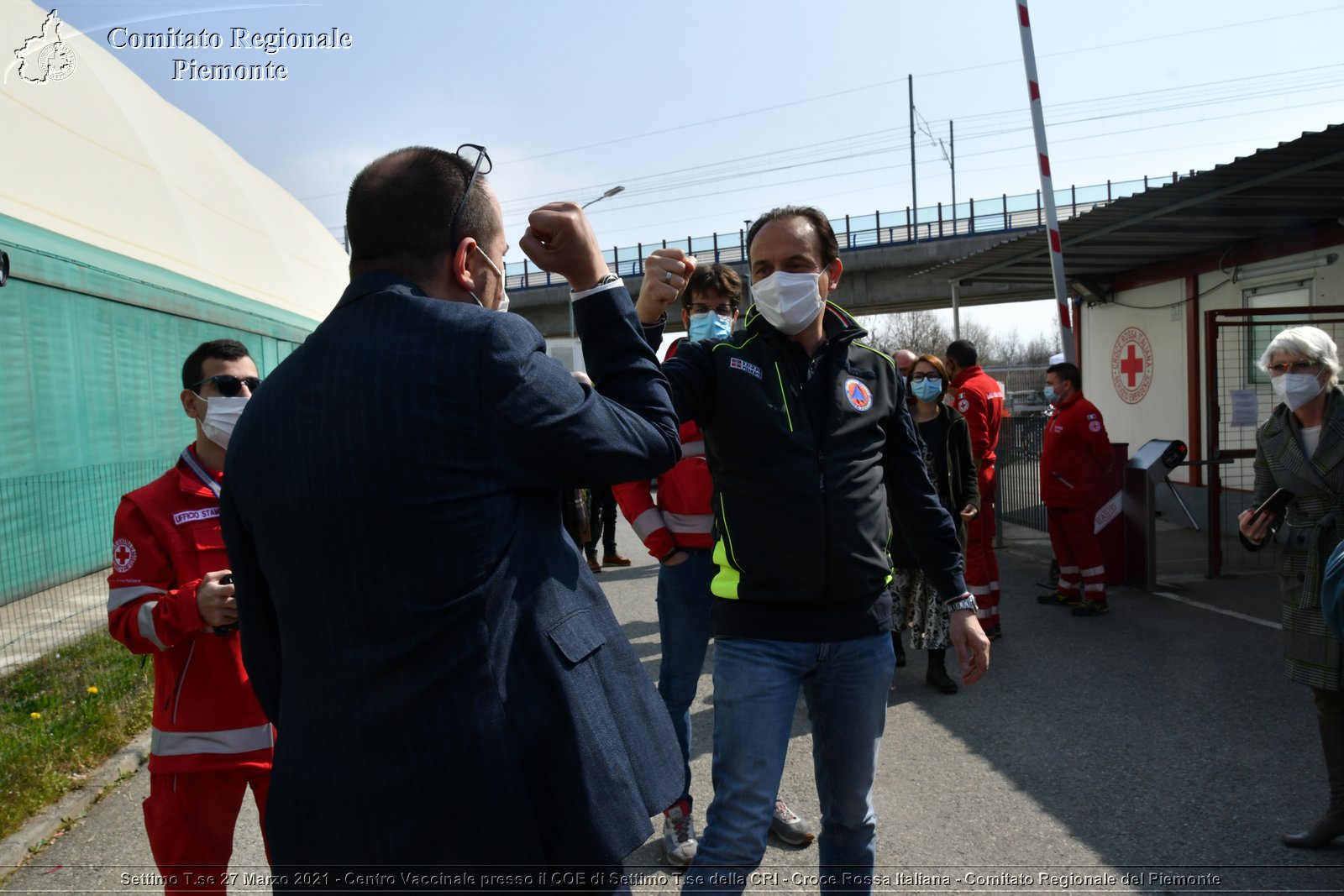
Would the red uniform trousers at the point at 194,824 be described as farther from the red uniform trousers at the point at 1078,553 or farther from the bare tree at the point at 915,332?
the bare tree at the point at 915,332

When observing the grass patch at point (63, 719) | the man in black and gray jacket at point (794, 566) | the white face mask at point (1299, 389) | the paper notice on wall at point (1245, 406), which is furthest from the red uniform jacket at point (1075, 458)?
the grass patch at point (63, 719)

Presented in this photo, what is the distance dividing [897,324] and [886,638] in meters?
66.1

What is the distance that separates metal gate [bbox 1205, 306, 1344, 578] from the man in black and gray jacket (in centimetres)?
612

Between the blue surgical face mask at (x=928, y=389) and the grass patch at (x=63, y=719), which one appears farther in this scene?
the blue surgical face mask at (x=928, y=389)

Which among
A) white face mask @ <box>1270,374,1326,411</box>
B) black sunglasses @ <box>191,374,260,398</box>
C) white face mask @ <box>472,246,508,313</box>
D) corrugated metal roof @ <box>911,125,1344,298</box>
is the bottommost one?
white face mask @ <box>1270,374,1326,411</box>

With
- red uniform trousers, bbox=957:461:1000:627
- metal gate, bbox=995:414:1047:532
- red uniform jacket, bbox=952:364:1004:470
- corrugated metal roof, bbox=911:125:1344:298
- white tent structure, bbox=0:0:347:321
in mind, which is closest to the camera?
red uniform trousers, bbox=957:461:1000:627

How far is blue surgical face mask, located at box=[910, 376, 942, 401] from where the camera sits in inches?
248

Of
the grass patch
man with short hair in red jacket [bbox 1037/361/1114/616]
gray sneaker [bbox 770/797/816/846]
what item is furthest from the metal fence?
man with short hair in red jacket [bbox 1037/361/1114/616]

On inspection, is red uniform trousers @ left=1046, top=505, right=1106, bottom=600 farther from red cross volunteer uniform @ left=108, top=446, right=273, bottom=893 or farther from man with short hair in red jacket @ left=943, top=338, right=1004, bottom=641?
red cross volunteer uniform @ left=108, top=446, right=273, bottom=893

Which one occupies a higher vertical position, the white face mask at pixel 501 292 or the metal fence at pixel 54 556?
the white face mask at pixel 501 292

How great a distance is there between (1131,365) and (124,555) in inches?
567

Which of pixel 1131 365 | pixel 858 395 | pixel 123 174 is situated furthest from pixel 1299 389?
pixel 123 174

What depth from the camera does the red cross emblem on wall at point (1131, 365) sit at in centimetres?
1400

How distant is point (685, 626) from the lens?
12.2 feet
